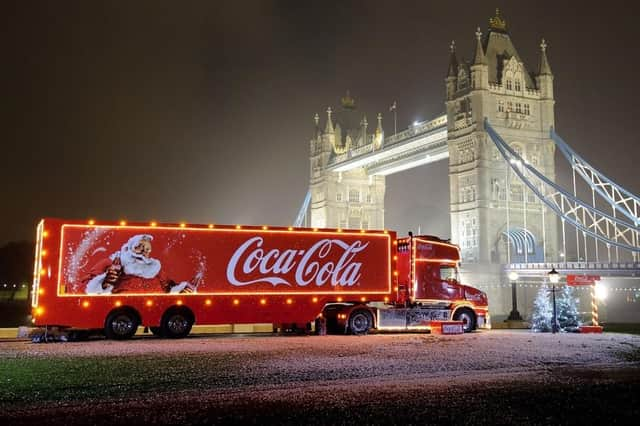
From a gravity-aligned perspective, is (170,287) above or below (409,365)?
above

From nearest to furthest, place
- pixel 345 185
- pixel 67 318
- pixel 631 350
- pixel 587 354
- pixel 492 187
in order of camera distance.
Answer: pixel 587 354 → pixel 631 350 → pixel 67 318 → pixel 492 187 → pixel 345 185

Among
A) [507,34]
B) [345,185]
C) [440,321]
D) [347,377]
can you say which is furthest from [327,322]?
[345,185]

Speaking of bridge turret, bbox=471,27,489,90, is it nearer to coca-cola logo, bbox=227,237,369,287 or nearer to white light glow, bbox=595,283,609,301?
white light glow, bbox=595,283,609,301

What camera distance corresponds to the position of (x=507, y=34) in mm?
71625

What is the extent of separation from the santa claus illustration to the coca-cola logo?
5.78ft

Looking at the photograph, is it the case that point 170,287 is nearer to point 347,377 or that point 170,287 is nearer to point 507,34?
point 347,377

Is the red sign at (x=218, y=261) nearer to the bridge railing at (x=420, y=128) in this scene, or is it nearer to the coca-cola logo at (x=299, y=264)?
the coca-cola logo at (x=299, y=264)

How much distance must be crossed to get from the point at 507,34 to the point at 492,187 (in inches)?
702

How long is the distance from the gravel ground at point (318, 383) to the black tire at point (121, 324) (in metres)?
1.97

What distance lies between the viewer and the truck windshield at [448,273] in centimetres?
2461

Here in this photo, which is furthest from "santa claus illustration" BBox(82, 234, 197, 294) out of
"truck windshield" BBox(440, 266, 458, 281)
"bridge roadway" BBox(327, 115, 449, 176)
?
"bridge roadway" BBox(327, 115, 449, 176)

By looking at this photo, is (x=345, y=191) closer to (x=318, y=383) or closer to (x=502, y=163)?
(x=502, y=163)

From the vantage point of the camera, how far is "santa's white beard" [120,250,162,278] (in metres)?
20.8

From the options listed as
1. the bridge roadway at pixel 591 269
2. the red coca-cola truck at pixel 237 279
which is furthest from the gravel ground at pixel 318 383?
the bridge roadway at pixel 591 269
